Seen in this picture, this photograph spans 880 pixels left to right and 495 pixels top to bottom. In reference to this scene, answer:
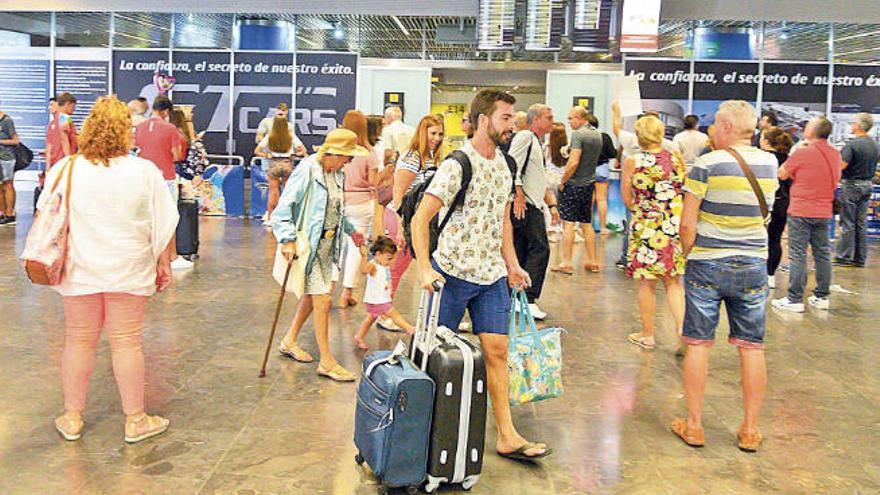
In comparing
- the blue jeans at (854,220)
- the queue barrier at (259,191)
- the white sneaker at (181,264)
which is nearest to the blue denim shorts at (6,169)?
the queue barrier at (259,191)

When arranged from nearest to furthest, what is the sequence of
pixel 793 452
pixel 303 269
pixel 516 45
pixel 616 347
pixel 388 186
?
1. pixel 793 452
2. pixel 303 269
3. pixel 616 347
4. pixel 388 186
5. pixel 516 45

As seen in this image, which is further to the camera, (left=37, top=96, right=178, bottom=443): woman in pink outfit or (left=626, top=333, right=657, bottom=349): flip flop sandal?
(left=626, top=333, right=657, bottom=349): flip flop sandal

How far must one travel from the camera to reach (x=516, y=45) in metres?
11.6

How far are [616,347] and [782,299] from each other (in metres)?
2.46

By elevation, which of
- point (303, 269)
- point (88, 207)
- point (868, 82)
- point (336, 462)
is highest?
point (868, 82)

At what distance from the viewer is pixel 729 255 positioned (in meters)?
3.75

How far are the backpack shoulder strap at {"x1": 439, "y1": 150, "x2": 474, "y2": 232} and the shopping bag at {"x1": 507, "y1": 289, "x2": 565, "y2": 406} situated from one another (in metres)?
0.51

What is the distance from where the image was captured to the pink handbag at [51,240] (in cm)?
345

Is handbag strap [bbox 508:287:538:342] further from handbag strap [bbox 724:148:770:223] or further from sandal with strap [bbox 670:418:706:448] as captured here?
handbag strap [bbox 724:148:770:223]

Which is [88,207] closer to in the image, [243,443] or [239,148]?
[243,443]

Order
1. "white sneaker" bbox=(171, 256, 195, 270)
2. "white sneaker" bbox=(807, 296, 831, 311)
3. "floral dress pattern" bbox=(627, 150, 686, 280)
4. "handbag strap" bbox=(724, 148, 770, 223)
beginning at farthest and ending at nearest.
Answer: "white sneaker" bbox=(171, 256, 195, 270) → "white sneaker" bbox=(807, 296, 831, 311) → "floral dress pattern" bbox=(627, 150, 686, 280) → "handbag strap" bbox=(724, 148, 770, 223)

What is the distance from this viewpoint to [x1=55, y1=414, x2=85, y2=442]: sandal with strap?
366 centimetres

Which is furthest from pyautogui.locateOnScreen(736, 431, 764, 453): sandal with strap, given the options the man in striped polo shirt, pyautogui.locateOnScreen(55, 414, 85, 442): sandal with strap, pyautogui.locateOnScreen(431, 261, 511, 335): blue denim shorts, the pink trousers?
pyautogui.locateOnScreen(55, 414, 85, 442): sandal with strap

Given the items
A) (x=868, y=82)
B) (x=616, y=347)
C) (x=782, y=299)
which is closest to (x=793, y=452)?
(x=616, y=347)
